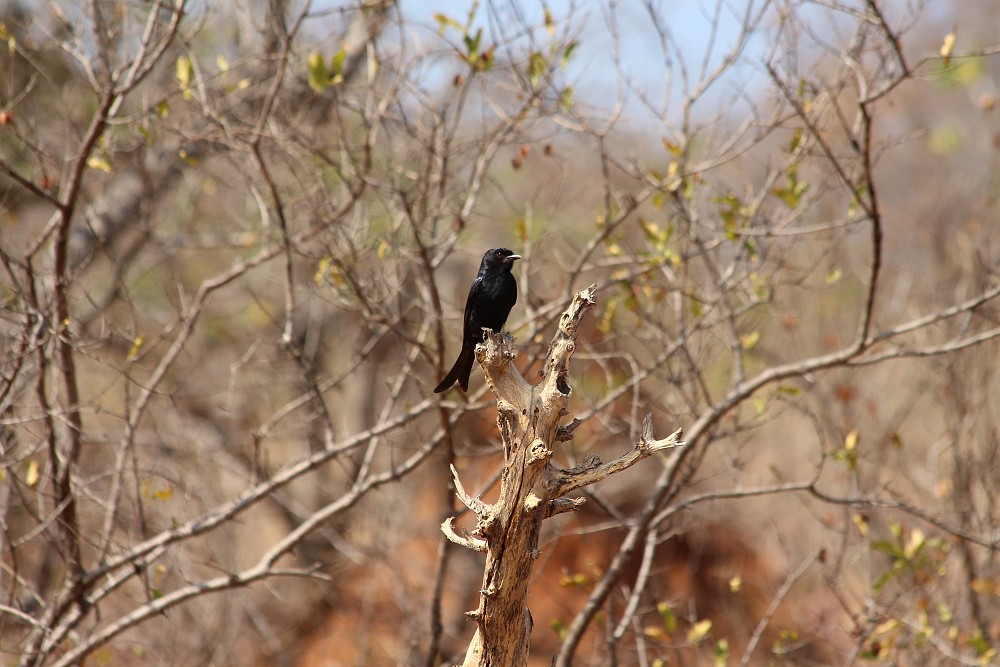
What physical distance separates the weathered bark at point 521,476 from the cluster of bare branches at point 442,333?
7cm

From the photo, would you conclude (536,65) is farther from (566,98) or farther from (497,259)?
(497,259)

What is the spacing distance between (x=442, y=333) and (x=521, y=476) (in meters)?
1.91

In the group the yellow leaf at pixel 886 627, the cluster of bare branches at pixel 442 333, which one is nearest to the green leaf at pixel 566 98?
the cluster of bare branches at pixel 442 333

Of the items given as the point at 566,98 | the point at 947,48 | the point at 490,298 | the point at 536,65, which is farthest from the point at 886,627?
the point at 536,65

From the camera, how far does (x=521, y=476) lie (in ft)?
9.87

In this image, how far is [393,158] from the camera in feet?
19.9

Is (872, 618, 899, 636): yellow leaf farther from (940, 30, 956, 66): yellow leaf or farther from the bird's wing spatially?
(940, 30, 956, 66): yellow leaf

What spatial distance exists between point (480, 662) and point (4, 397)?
8.84 feet

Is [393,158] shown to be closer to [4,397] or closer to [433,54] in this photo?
[433,54]

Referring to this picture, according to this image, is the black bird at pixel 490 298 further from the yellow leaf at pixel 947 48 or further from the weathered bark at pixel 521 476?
the yellow leaf at pixel 947 48

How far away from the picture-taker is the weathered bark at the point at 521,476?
9.80 feet

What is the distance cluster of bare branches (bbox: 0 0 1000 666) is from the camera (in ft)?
15.6

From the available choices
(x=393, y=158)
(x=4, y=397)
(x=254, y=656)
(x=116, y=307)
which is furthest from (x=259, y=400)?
(x=4, y=397)

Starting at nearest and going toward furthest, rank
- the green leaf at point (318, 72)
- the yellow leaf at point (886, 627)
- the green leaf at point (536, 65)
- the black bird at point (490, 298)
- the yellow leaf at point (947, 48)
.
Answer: the yellow leaf at point (947, 48), the black bird at point (490, 298), the green leaf at point (318, 72), the green leaf at point (536, 65), the yellow leaf at point (886, 627)
